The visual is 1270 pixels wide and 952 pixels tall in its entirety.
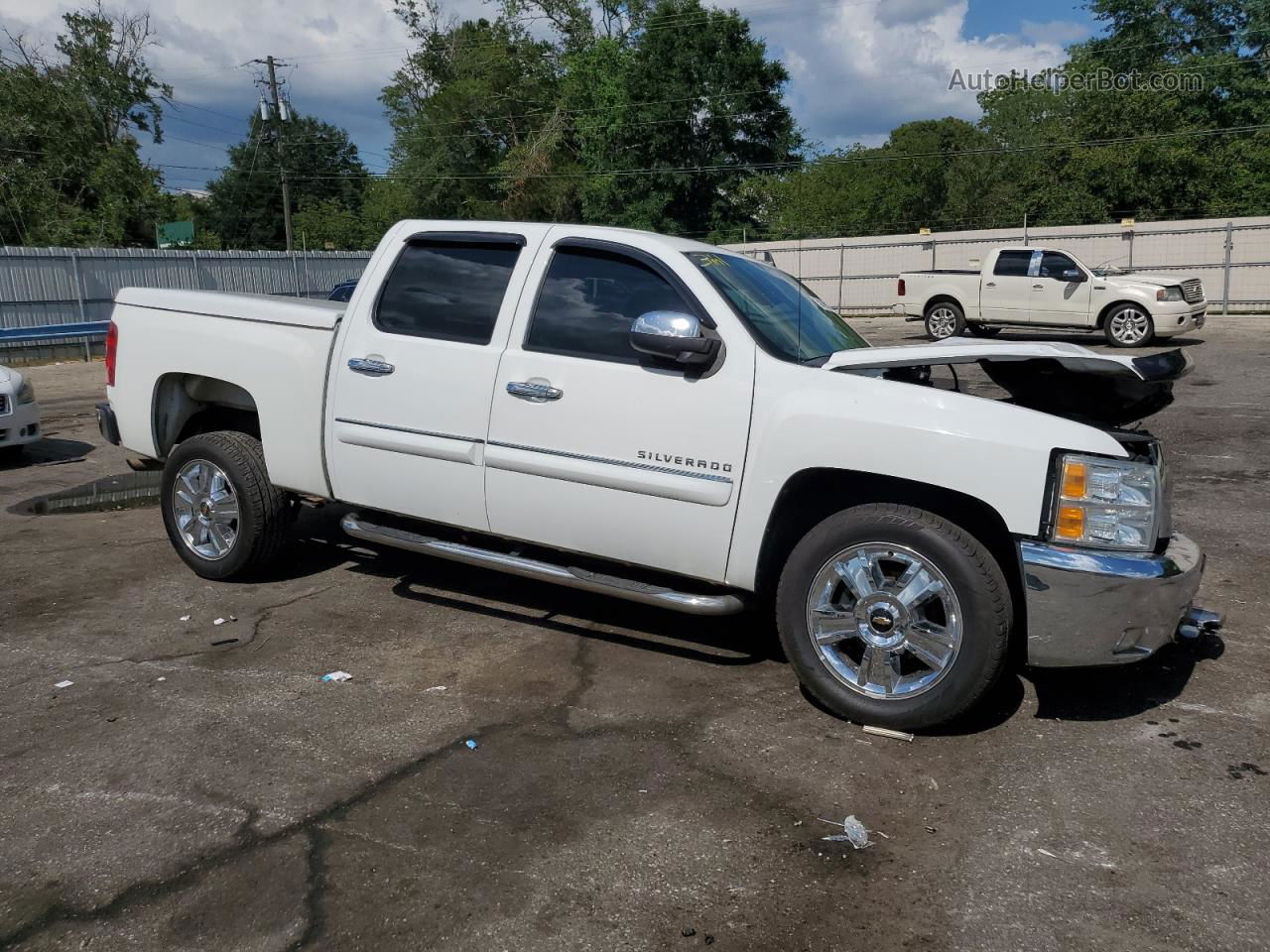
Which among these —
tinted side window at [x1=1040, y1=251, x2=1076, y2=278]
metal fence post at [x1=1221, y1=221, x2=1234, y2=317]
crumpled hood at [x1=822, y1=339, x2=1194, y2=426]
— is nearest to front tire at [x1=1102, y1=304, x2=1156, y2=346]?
tinted side window at [x1=1040, y1=251, x2=1076, y2=278]

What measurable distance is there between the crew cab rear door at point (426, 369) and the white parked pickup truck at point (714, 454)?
1 centimetres

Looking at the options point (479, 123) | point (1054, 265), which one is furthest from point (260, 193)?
point (1054, 265)

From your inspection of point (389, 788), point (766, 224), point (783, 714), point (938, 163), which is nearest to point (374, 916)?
point (389, 788)

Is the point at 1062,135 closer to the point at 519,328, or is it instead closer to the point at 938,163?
the point at 938,163

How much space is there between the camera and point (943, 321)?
69.4 ft

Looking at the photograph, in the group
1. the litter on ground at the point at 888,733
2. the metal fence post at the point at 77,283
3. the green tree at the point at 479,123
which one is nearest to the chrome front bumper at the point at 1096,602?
the litter on ground at the point at 888,733

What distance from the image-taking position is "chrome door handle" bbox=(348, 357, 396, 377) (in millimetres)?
4934

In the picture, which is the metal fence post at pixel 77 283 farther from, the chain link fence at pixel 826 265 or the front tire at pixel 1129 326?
the front tire at pixel 1129 326

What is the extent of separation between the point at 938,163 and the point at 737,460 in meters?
58.8

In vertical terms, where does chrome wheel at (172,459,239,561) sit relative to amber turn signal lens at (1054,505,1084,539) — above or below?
below

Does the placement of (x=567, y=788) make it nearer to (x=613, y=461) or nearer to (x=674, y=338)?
(x=613, y=461)

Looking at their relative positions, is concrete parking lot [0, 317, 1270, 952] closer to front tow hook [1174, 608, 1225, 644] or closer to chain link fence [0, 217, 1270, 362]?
front tow hook [1174, 608, 1225, 644]

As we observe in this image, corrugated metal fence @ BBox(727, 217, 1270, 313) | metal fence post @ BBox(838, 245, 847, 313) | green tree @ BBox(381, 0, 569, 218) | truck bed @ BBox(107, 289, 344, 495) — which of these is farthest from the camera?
green tree @ BBox(381, 0, 569, 218)

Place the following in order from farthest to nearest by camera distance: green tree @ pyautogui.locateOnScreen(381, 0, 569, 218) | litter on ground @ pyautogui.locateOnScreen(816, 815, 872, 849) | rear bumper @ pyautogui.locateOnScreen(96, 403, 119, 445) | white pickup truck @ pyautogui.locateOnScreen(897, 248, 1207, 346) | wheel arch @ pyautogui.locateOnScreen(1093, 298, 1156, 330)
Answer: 1. green tree @ pyautogui.locateOnScreen(381, 0, 569, 218)
2. white pickup truck @ pyautogui.locateOnScreen(897, 248, 1207, 346)
3. wheel arch @ pyautogui.locateOnScreen(1093, 298, 1156, 330)
4. rear bumper @ pyautogui.locateOnScreen(96, 403, 119, 445)
5. litter on ground @ pyautogui.locateOnScreen(816, 815, 872, 849)
